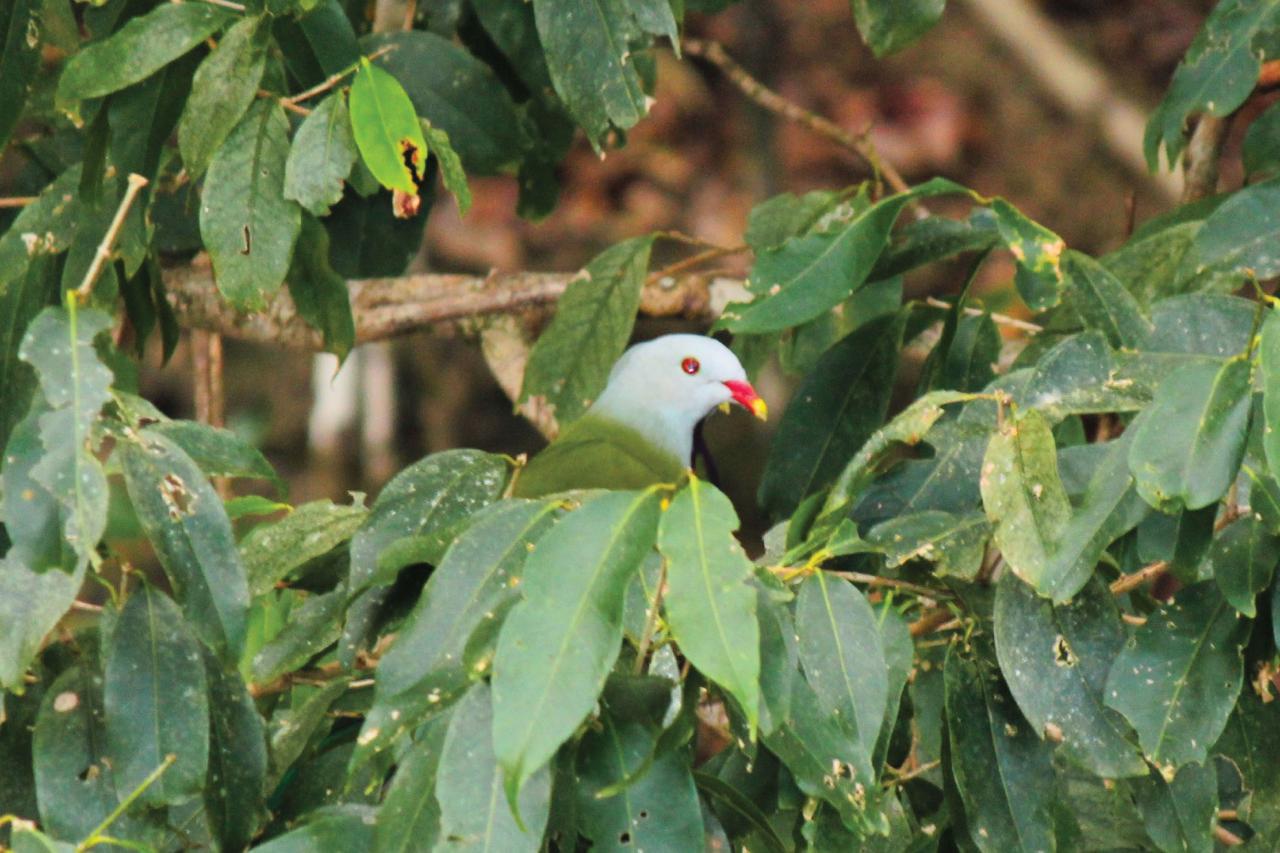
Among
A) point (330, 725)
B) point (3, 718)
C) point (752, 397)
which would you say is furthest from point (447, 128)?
point (3, 718)

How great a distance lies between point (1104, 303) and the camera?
1.96 m

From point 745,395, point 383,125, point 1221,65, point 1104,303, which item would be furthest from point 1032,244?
point 745,395

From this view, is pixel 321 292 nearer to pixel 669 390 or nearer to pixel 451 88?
pixel 451 88

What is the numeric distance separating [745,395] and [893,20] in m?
0.88

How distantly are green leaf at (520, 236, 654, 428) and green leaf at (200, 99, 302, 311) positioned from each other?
2.84 ft

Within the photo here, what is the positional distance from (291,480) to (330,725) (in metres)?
4.82

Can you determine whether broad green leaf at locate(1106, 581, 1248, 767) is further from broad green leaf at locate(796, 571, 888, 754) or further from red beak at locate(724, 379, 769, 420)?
red beak at locate(724, 379, 769, 420)

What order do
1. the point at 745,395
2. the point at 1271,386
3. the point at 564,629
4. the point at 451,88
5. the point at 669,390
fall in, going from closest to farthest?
the point at 564,629, the point at 1271,386, the point at 451,88, the point at 745,395, the point at 669,390

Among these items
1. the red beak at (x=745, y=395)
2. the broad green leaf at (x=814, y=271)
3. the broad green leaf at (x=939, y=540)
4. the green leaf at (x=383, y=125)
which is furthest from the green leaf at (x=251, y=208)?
the red beak at (x=745, y=395)

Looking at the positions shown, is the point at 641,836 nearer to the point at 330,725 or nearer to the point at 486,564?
the point at 486,564

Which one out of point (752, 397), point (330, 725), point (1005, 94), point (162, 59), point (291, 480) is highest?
point (162, 59)

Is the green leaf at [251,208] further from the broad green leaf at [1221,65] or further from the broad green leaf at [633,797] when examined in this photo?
the broad green leaf at [1221,65]

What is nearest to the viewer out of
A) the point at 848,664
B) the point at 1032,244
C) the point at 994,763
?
the point at 848,664

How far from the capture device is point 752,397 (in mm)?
2834
